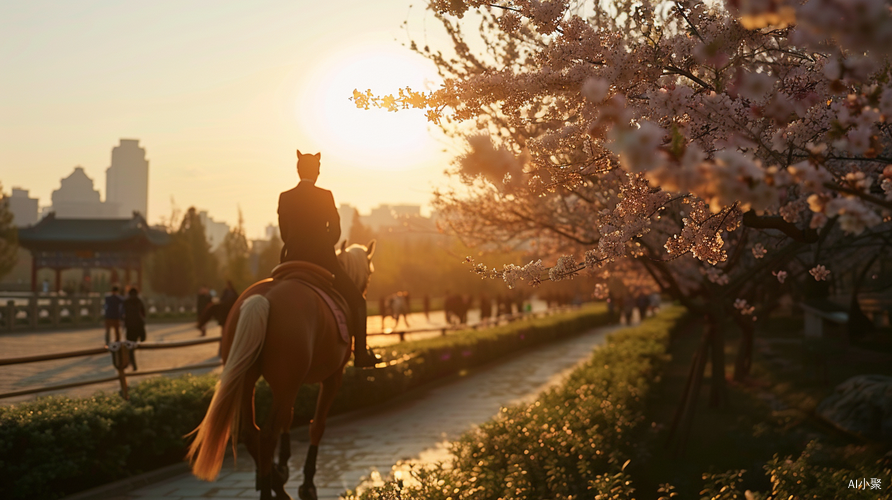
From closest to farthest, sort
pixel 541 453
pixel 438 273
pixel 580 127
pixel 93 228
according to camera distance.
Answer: pixel 580 127, pixel 541 453, pixel 93 228, pixel 438 273

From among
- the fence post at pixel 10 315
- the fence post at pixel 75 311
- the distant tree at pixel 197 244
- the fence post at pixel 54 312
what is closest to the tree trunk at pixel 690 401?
the fence post at pixel 10 315

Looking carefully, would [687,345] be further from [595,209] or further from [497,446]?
[497,446]

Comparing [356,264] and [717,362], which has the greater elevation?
[356,264]

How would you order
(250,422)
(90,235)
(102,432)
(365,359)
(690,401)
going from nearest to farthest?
1. (250,422)
2. (102,432)
3. (365,359)
4. (690,401)
5. (90,235)

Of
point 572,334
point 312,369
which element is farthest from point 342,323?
point 572,334

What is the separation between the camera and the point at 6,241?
42.3 m

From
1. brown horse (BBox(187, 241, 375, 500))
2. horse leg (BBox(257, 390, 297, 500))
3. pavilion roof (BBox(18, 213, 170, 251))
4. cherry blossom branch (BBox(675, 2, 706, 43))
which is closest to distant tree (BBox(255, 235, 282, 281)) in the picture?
pavilion roof (BBox(18, 213, 170, 251))

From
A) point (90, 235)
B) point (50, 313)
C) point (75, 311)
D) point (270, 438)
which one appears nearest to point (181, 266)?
point (90, 235)

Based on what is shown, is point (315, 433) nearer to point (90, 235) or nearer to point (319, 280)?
point (319, 280)

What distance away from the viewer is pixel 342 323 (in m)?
6.68

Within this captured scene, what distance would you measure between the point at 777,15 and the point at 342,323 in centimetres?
539

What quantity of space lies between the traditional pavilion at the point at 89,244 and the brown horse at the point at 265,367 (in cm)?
4077

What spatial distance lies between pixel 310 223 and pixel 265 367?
59.8 inches

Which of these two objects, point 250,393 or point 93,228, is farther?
point 93,228
